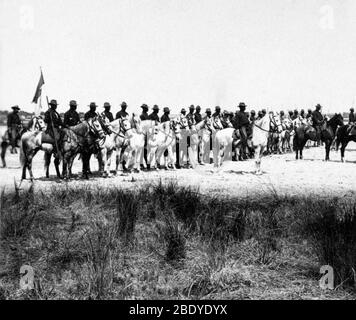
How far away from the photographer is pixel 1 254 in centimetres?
619

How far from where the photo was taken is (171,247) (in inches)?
247

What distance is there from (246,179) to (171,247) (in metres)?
7.72

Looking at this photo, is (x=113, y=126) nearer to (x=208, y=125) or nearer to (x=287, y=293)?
(x=208, y=125)

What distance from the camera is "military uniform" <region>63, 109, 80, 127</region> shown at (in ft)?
44.9

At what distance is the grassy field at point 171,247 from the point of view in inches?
211

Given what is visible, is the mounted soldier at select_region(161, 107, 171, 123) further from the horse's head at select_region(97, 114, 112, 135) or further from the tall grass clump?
the tall grass clump

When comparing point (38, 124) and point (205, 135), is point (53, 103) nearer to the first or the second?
point (38, 124)

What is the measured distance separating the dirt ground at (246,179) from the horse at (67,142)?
607mm

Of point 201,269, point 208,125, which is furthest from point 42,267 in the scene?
point 208,125

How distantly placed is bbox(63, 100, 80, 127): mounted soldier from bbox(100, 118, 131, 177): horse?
4.04ft

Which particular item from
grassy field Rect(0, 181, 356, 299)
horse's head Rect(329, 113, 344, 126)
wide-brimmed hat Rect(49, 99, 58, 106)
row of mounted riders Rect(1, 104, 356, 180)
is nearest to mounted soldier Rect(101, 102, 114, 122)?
row of mounted riders Rect(1, 104, 356, 180)

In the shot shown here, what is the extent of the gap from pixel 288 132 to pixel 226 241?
21.3 metres

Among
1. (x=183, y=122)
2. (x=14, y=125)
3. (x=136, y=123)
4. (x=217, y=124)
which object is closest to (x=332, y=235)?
(x=136, y=123)

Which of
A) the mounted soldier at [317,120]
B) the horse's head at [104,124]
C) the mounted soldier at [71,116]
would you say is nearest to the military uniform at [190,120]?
the horse's head at [104,124]
